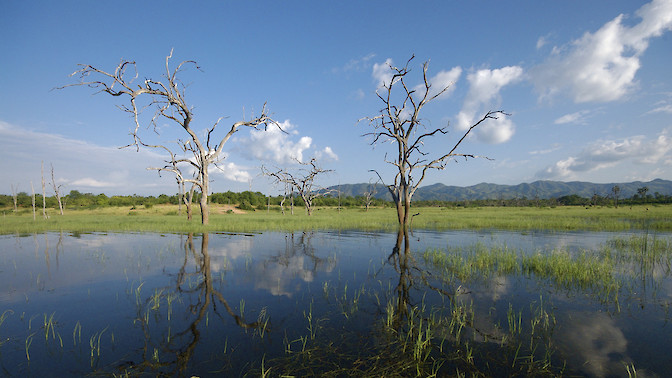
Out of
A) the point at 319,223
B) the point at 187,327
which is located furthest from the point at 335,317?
the point at 319,223

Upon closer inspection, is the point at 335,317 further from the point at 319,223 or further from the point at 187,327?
the point at 319,223

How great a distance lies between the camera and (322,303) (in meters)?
6.30

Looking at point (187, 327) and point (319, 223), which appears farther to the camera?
point (319, 223)

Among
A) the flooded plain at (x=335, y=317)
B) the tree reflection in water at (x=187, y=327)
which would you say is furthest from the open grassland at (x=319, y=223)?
the tree reflection in water at (x=187, y=327)

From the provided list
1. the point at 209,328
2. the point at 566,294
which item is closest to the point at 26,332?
the point at 209,328

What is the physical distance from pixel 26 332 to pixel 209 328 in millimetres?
3142

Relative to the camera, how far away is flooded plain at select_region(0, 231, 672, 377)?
3859mm

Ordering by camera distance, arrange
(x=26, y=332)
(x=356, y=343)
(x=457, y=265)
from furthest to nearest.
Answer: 1. (x=457, y=265)
2. (x=26, y=332)
3. (x=356, y=343)

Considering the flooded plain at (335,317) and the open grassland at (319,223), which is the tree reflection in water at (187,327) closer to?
the flooded plain at (335,317)

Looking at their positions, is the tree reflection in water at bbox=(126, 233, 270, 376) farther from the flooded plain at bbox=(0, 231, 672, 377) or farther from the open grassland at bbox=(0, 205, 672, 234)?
the open grassland at bbox=(0, 205, 672, 234)

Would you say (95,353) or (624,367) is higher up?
(95,353)

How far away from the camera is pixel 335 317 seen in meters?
5.48

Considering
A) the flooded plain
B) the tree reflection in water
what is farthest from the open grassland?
the tree reflection in water

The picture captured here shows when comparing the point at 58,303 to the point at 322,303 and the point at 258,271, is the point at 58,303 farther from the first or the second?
the point at 322,303
